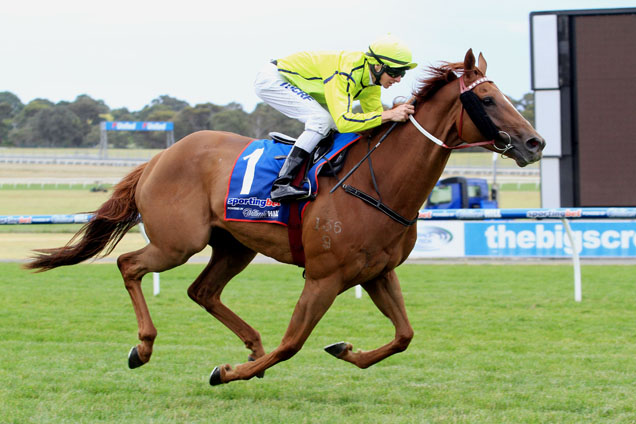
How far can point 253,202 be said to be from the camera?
434 cm

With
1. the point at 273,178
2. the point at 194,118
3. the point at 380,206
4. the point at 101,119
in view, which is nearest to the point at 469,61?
the point at 380,206

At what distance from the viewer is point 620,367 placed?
5.02 metres

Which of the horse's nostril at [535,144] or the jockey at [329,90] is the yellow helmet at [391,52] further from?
the horse's nostril at [535,144]

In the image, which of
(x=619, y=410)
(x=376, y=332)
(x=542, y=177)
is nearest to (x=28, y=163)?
(x=542, y=177)

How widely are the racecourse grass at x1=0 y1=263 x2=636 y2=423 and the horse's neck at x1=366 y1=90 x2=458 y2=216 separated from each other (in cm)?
114

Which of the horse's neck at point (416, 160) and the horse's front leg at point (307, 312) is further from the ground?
the horse's neck at point (416, 160)

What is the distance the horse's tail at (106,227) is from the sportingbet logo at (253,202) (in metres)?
0.95

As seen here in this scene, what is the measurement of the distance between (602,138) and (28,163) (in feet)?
106

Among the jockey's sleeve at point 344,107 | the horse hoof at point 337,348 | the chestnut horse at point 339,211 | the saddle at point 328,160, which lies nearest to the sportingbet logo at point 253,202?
the chestnut horse at point 339,211

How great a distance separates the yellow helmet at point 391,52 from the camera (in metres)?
4.04

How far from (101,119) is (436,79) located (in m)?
57.3

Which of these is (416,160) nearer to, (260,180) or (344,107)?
(344,107)

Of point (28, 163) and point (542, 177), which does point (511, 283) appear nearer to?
point (542, 177)

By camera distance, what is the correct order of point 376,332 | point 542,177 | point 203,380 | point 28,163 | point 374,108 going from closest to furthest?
point 374,108 → point 203,380 → point 376,332 → point 542,177 → point 28,163
